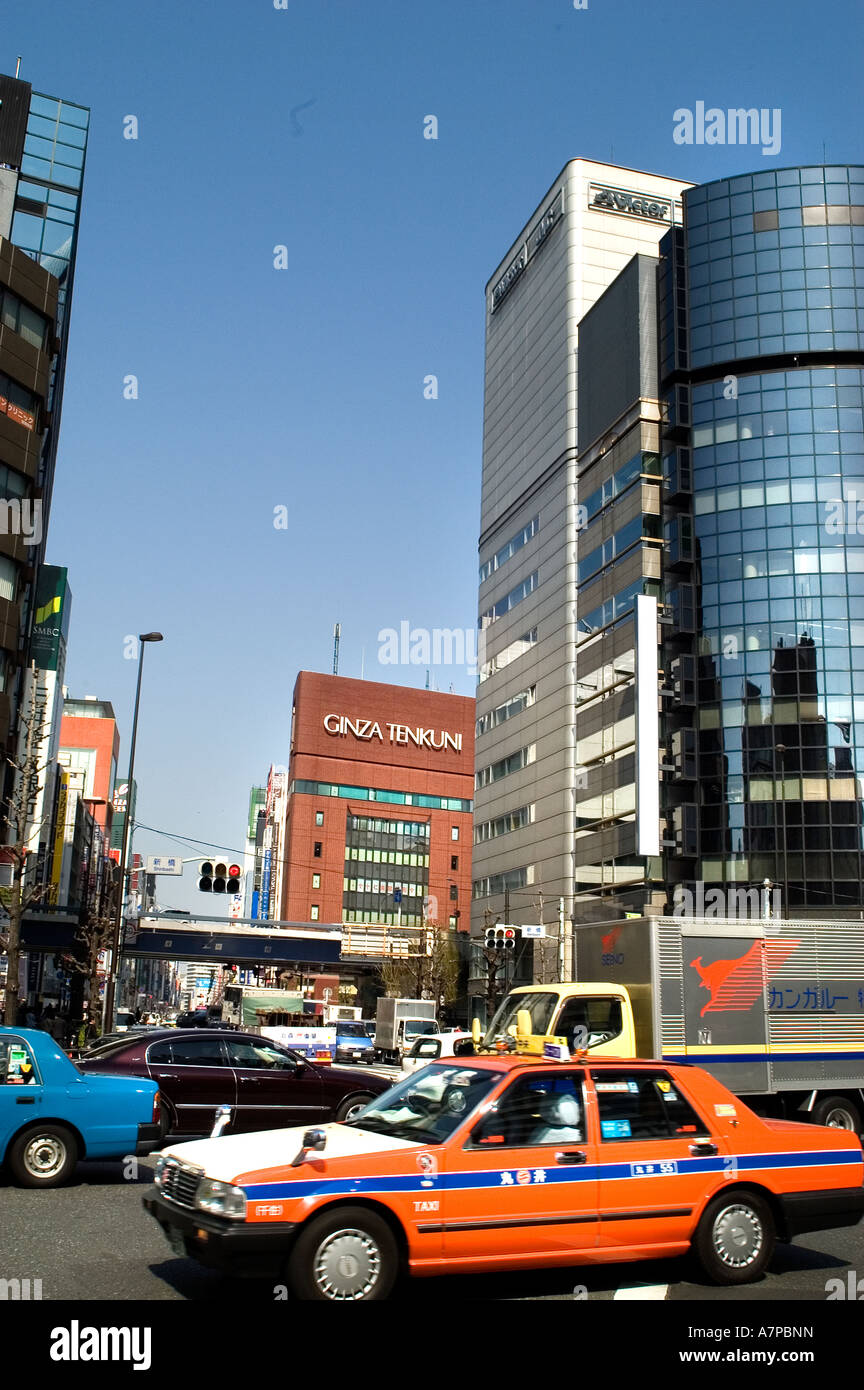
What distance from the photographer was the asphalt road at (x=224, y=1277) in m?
7.69

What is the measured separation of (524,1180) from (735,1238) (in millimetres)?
1846

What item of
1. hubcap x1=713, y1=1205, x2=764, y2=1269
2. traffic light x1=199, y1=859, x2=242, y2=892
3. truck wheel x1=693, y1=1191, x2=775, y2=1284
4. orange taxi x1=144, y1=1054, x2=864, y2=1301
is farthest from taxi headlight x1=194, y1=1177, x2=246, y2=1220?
traffic light x1=199, y1=859, x2=242, y2=892

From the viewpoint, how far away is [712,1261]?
27.4 feet

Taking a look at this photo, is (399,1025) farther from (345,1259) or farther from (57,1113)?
(345,1259)

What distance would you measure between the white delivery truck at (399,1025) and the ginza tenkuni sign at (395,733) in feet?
306

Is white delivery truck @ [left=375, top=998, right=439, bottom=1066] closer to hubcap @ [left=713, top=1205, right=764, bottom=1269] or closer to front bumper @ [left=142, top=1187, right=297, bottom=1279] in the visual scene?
hubcap @ [left=713, top=1205, right=764, bottom=1269]

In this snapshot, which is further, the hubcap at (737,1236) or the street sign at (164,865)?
the street sign at (164,865)

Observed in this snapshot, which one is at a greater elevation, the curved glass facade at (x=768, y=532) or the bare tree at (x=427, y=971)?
the curved glass facade at (x=768, y=532)

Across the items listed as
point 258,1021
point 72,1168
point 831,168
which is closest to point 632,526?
point 831,168

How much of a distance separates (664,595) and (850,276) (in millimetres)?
18391

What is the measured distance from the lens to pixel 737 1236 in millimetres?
8516

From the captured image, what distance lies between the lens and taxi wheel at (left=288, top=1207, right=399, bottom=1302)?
7.02 m

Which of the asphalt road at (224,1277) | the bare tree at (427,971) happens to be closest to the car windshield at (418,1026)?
the bare tree at (427,971)

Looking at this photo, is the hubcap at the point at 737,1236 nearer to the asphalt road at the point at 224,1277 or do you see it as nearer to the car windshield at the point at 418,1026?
the asphalt road at the point at 224,1277
